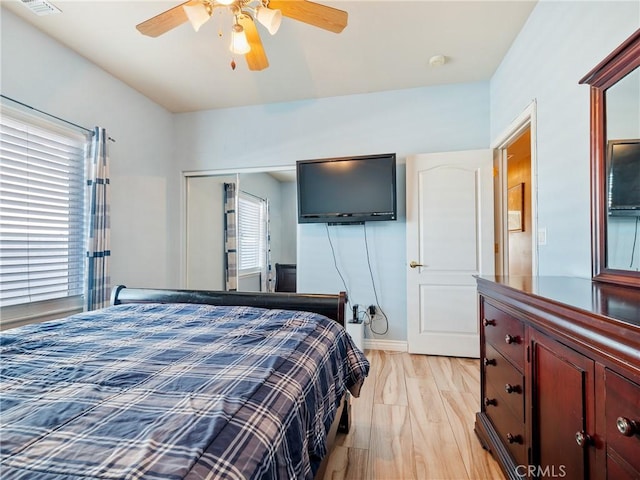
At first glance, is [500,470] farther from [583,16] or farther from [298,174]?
[298,174]

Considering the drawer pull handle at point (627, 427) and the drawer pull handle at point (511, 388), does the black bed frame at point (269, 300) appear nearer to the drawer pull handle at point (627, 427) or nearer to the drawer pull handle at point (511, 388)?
the drawer pull handle at point (511, 388)

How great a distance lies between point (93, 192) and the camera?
2.59 metres

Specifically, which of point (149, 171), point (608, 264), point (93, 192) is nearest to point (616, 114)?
point (608, 264)

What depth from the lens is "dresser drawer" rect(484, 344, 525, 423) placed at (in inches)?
47.7

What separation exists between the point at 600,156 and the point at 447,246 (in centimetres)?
176

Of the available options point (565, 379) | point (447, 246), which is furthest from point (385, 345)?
point (565, 379)

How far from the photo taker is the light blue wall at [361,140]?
318cm

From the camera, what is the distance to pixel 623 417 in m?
0.67

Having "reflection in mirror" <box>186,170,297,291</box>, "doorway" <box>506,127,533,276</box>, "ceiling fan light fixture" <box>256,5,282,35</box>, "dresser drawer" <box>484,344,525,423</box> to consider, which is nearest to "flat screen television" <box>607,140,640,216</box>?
"dresser drawer" <box>484,344,525,423</box>

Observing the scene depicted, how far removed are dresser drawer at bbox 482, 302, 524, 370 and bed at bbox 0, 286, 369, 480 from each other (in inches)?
26.2

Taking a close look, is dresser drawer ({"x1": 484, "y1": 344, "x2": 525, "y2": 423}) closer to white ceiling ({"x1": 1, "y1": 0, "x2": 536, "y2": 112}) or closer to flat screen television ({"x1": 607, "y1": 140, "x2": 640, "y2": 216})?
flat screen television ({"x1": 607, "y1": 140, "x2": 640, "y2": 216})

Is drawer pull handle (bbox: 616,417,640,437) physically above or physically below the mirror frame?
below

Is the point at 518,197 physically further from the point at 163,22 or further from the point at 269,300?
the point at 163,22

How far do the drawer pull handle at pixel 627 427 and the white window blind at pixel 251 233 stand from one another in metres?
3.90
